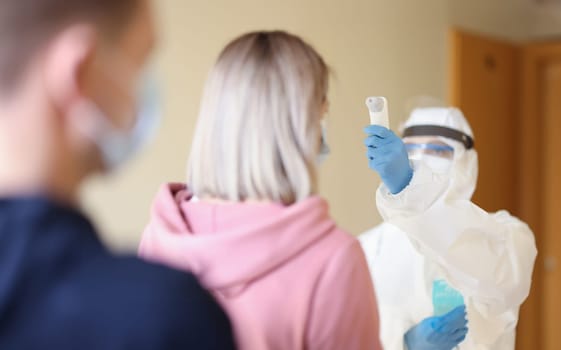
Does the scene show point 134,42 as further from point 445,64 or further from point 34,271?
point 445,64

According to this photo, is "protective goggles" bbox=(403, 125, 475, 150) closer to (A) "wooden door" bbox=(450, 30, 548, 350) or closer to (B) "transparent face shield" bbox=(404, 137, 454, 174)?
(B) "transparent face shield" bbox=(404, 137, 454, 174)

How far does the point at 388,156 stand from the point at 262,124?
0.54 meters

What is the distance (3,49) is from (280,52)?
43 centimetres

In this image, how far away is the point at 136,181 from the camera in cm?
222

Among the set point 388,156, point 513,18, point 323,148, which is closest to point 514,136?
point 513,18

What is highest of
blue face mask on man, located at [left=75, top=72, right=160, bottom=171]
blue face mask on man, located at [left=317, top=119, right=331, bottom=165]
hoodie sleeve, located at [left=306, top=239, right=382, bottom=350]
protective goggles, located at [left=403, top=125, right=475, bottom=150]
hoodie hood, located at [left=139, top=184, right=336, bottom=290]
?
blue face mask on man, located at [left=75, top=72, right=160, bottom=171]

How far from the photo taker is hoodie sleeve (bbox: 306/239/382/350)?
843 mm

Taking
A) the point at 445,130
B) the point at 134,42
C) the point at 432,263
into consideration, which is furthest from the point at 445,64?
the point at 134,42

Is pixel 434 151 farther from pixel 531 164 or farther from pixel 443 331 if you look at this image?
pixel 531 164

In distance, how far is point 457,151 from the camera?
1.78 metres

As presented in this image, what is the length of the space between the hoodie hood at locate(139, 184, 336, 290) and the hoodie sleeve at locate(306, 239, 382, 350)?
0.04 m

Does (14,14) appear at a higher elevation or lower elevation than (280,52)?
higher

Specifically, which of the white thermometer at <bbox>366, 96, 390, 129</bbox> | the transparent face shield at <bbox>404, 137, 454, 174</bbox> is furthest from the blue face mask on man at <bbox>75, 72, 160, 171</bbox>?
the transparent face shield at <bbox>404, 137, 454, 174</bbox>

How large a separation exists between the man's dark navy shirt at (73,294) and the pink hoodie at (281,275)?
0.28m
